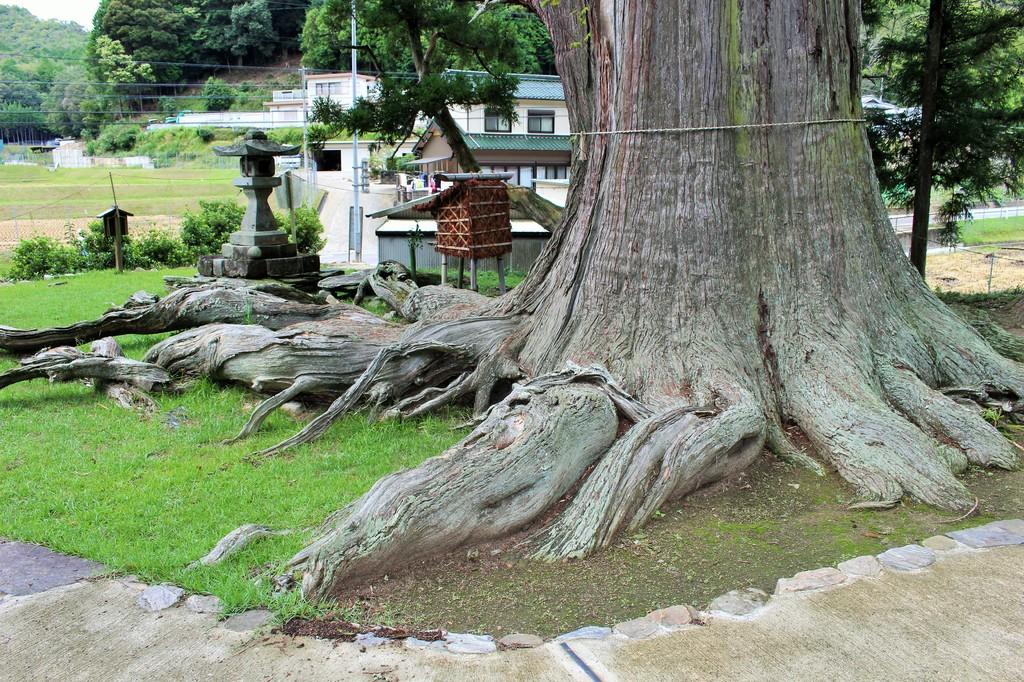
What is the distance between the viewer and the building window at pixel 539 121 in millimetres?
36312

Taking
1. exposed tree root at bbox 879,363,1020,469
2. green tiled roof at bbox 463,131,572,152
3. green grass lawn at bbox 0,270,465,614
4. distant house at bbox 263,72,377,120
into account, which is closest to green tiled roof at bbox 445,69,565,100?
green tiled roof at bbox 463,131,572,152

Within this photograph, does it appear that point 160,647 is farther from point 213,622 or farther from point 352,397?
point 352,397

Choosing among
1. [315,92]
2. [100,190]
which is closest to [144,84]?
[315,92]

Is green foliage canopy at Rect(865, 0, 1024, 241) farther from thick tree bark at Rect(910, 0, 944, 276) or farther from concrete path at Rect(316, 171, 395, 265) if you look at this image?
concrete path at Rect(316, 171, 395, 265)

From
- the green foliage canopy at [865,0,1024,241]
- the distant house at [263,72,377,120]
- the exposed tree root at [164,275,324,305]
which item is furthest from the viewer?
the distant house at [263,72,377,120]

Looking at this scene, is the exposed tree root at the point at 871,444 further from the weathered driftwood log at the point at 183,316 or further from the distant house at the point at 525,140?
the distant house at the point at 525,140

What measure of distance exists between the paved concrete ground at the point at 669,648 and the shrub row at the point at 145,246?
46.2ft

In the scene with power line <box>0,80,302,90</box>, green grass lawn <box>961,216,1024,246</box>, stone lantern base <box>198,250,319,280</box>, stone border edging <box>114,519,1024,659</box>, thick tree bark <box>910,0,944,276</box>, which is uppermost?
power line <box>0,80,302,90</box>

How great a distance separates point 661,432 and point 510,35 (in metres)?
10.8

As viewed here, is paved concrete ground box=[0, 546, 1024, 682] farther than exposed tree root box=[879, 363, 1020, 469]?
No

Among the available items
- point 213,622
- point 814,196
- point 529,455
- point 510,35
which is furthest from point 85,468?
point 510,35

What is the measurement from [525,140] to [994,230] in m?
18.2

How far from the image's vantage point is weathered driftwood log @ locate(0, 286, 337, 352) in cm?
848

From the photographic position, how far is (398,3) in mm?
12703
